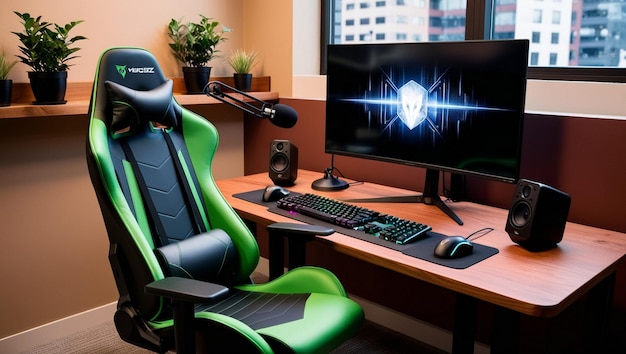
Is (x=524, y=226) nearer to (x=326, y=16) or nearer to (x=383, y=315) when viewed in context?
(x=383, y=315)

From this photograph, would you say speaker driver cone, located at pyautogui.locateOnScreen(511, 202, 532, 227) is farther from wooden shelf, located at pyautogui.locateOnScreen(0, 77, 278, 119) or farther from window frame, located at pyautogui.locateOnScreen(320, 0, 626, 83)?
wooden shelf, located at pyautogui.locateOnScreen(0, 77, 278, 119)

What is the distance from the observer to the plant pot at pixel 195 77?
9.18ft

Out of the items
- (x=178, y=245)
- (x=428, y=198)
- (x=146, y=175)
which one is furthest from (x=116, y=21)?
(x=428, y=198)

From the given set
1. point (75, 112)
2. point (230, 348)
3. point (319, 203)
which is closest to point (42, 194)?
point (75, 112)

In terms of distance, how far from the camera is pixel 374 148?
7.45ft

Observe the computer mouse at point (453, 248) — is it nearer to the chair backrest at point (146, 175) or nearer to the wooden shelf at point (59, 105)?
the chair backrest at point (146, 175)

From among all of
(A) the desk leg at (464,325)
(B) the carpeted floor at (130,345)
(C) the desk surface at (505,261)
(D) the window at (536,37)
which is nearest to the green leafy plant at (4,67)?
(C) the desk surface at (505,261)

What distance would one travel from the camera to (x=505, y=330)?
58.0 inches

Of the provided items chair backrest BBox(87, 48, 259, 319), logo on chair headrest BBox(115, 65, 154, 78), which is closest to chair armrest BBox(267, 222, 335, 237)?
chair backrest BBox(87, 48, 259, 319)

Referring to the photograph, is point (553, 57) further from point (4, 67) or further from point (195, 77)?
point (4, 67)

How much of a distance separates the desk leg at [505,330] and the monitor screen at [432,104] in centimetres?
53

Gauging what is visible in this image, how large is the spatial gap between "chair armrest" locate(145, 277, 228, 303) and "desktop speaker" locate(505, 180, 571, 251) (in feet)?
2.79

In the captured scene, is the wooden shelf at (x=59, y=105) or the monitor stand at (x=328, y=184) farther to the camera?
the monitor stand at (x=328, y=184)

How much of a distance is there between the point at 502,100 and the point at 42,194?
6.12 ft
